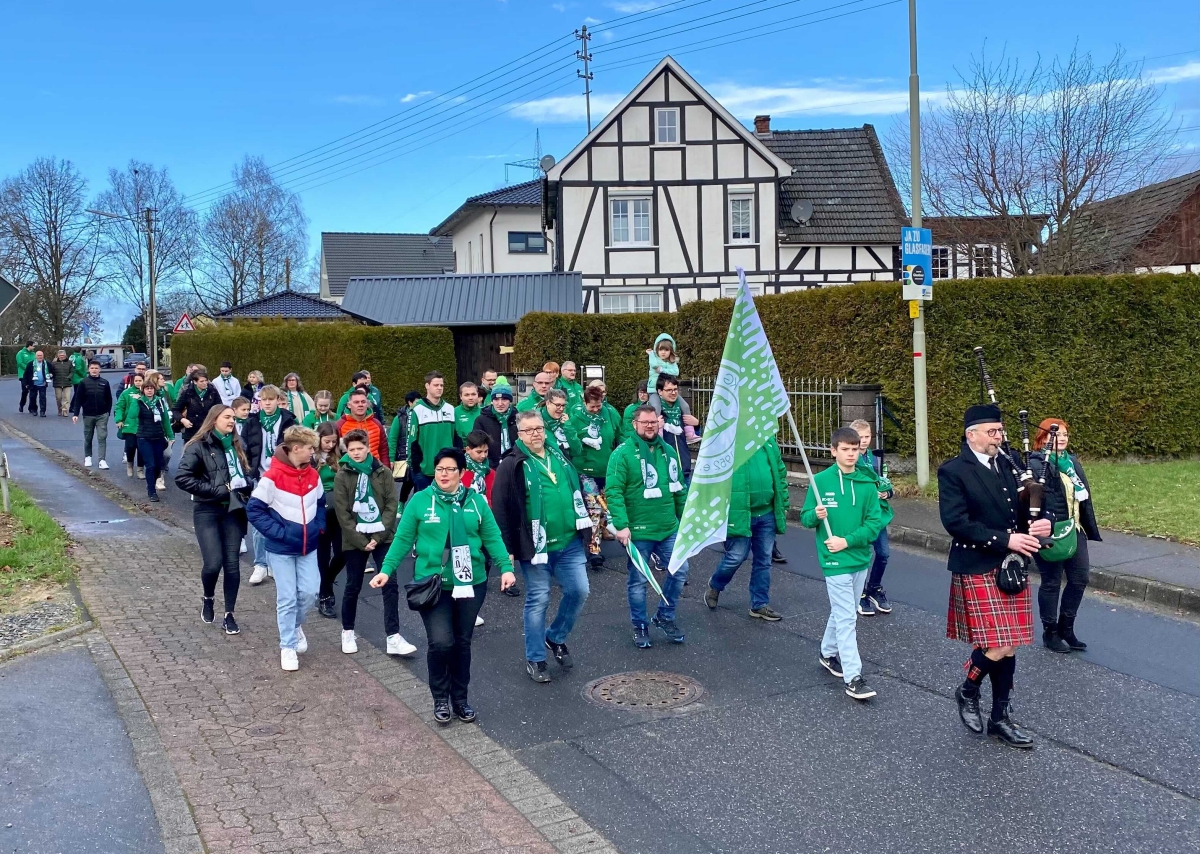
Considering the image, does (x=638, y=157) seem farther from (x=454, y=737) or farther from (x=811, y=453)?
(x=454, y=737)

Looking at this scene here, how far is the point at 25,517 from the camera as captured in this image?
11.4m

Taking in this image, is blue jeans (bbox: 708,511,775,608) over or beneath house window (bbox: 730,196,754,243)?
beneath

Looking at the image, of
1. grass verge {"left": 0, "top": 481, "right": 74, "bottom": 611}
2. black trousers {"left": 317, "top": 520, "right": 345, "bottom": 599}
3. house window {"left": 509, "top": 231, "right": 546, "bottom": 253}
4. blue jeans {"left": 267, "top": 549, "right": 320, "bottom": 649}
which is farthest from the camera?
house window {"left": 509, "top": 231, "right": 546, "bottom": 253}

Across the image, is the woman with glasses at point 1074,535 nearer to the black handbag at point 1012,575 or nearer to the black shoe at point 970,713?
the black handbag at point 1012,575

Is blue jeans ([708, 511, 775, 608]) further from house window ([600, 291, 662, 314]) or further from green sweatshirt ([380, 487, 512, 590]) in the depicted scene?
house window ([600, 291, 662, 314])

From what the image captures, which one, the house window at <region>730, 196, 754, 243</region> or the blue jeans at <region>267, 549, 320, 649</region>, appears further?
the house window at <region>730, 196, 754, 243</region>

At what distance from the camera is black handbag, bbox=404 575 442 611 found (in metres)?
5.97

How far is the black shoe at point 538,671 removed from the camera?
268 inches

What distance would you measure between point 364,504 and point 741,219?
24.5 m

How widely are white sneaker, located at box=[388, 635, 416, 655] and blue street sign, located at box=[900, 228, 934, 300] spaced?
27.5 ft

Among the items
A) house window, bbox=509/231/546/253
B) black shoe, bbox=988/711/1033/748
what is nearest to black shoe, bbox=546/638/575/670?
black shoe, bbox=988/711/1033/748

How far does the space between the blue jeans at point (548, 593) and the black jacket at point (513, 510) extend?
13cm

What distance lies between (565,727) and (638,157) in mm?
25873

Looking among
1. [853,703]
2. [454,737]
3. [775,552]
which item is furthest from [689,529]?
[775,552]
